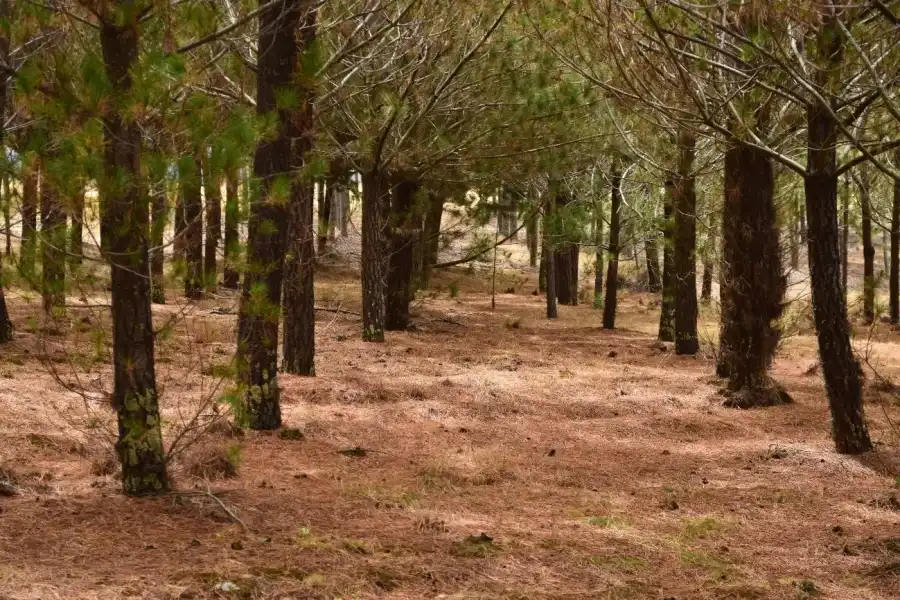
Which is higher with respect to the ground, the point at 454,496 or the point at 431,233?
the point at 431,233

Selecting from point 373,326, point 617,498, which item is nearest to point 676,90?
point 617,498

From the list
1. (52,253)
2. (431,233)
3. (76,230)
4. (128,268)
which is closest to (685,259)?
(431,233)

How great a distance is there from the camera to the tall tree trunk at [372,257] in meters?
13.7

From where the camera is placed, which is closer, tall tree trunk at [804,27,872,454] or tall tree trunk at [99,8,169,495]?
tall tree trunk at [99,8,169,495]

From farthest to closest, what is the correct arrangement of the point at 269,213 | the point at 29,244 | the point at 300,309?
the point at 300,309
the point at 269,213
the point at 29,244

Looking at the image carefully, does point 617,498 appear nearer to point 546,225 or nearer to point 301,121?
point 301,121

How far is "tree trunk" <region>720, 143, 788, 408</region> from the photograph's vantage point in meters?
10.1

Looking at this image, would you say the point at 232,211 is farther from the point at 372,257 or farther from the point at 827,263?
the point at 372,257

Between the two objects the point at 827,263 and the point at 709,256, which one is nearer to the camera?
the point at 827,263

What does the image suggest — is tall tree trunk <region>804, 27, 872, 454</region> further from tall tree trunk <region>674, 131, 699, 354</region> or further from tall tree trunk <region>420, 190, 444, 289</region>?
tall tree trunk <region>420, 190, 444, 289</region>

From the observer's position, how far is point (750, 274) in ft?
33.7

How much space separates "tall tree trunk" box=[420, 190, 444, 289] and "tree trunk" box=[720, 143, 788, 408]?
586cm

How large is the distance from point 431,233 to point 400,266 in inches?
145

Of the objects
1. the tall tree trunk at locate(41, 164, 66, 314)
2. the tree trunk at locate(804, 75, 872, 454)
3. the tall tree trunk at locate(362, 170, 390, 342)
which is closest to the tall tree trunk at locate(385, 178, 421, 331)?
the tall tree trunk at locate(362, 170, 390, 342)
